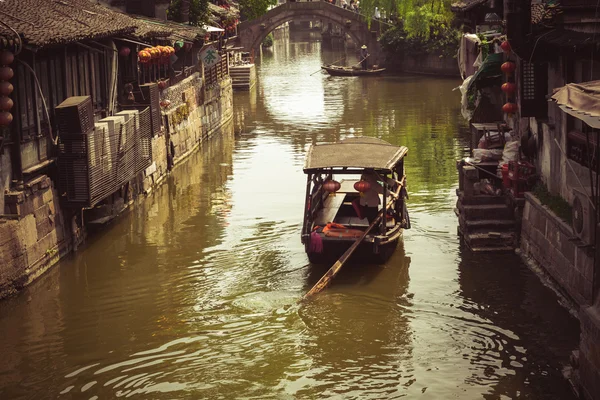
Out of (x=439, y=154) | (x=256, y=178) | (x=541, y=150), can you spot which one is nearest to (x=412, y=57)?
(x=439, y=154)

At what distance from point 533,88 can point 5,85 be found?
9640 millimetres

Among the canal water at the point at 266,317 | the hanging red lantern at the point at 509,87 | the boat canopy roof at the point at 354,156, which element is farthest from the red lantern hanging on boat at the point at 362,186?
the hanging red lantern at the point at 509,87

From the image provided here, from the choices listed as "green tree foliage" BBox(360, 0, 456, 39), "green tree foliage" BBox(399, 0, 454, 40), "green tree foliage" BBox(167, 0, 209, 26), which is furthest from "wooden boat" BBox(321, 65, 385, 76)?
"green tree foliage" BBox(167, 0, 209, 26)

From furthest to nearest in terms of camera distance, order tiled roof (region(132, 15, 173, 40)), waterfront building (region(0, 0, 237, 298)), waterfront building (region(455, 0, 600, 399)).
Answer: tiled roof (region(132, 15, 173, 40)) < waterfront building (region(0, 0, 237, 298)) < waterfront building (region(455, 0, 600, 399))

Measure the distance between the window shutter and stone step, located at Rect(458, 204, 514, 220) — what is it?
2.32 m

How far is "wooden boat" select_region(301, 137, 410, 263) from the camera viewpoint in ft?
61.1

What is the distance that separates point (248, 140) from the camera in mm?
36781

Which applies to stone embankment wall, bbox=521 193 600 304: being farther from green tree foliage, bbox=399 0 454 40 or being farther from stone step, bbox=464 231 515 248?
green tree foliage, bbox=399 0 454 40

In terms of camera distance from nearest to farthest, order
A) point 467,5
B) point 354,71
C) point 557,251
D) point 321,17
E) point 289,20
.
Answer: point 557,251
point 467,5
point 354,71
point 321,17
point 289,20

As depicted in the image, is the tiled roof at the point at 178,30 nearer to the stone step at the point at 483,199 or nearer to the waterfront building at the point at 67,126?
the waterfront building at the point at 67,126

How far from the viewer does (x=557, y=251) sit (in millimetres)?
16203

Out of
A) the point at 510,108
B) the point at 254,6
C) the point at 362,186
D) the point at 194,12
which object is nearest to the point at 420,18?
the point at 254,6

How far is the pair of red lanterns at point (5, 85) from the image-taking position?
53.4 feet

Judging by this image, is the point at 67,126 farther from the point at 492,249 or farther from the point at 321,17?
the point at 321,17
